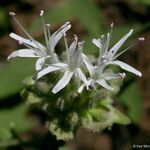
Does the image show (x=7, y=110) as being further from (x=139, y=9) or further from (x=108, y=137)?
(x=139, y=9)

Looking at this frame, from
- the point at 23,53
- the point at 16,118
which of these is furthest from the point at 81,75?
the point at 16,118

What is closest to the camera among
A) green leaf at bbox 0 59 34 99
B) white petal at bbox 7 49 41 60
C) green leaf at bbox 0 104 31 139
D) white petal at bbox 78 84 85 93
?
white petal at bbox 78 84 85 93

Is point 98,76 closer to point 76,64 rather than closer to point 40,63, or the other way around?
point 76,64

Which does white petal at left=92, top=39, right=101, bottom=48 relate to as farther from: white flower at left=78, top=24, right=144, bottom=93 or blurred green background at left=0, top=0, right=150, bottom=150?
blurred green background at left=0, top=0, right=150, bottom=150

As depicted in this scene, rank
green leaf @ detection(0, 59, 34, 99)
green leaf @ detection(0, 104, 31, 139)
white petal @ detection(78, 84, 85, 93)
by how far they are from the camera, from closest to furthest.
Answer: white petal @ detection(78, 84, 85, 93) < green leaf @ detection(0, 59, 34, 99) < green leaf @ detection(0, 104, 31, 139)

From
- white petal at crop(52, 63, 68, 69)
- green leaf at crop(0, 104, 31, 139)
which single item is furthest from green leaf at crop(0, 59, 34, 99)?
→ white petal at crop(52, 63, 68, 69)

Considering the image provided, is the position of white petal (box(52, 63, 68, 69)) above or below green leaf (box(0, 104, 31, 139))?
above
